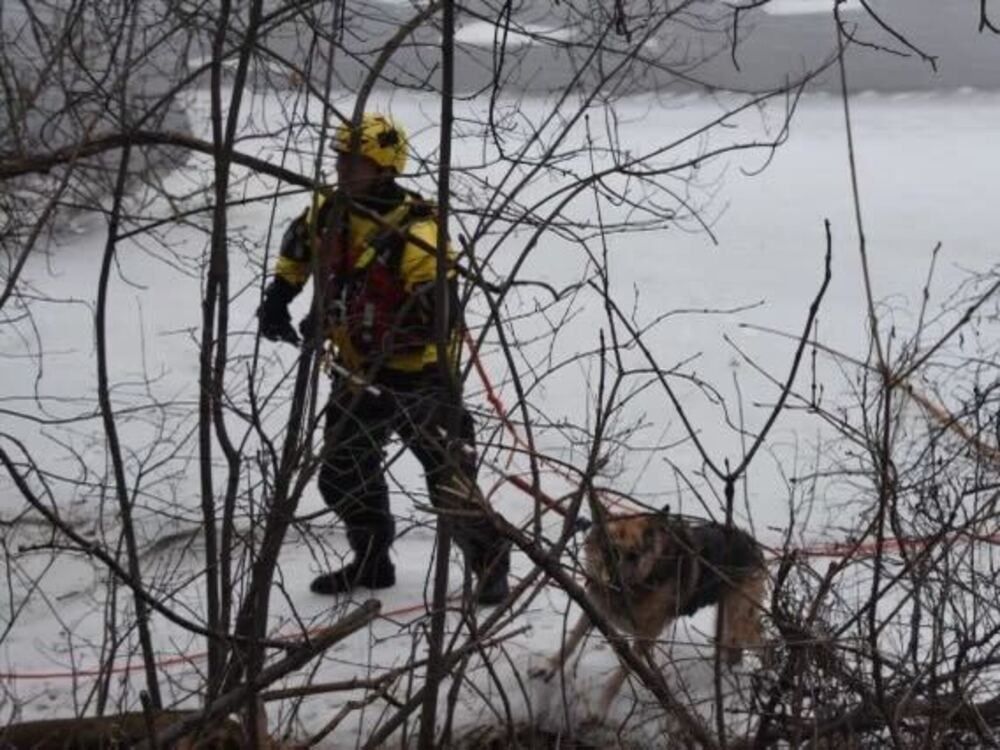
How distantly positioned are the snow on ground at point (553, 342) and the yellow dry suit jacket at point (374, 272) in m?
0.25

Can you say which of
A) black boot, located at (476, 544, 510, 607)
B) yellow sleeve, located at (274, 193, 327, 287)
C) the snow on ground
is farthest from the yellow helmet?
black boot, located at (476, 544, 510, 607)

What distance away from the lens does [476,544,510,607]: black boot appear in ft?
13.4

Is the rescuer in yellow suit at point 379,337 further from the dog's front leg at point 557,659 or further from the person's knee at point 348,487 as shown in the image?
the dog's front leg at point 557,659

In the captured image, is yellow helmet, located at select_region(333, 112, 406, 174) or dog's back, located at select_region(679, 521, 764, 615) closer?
dog's back, located at select_region(679, 521, 764, 615)

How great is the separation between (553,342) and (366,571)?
218 centimetres

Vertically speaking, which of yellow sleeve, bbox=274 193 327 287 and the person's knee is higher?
yellow sleeve, bbox=274 193 327 287

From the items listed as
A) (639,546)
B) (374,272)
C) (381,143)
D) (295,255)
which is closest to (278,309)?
(295,255)

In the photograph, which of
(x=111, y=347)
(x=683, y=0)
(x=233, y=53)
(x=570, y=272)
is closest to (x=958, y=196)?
(x=570, y=272)

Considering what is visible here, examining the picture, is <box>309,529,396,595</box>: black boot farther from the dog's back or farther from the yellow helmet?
the yellow helmet

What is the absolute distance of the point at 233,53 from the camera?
4180 mm

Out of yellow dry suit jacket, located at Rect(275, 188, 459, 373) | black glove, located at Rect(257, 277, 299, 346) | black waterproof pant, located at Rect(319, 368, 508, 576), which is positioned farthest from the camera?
black glove, located at Rect(257, 277, 299, 346)

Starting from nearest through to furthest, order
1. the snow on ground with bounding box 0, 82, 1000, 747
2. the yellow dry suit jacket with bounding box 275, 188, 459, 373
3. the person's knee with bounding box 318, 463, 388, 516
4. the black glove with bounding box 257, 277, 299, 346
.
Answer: the yellow dry suit jacket with bounding box 275, 188, 459, 373, the person's knee with bounding box 318, 463, 388, 516, the black glove with bounding box 257, 277, 299, 346, the snow on ground with bounding box 0, 82, 1000, 747

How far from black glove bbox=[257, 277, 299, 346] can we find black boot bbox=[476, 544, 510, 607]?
1.15 metres

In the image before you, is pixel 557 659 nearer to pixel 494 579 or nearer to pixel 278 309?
pixel 494 579
